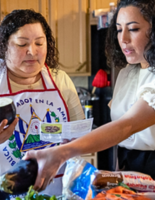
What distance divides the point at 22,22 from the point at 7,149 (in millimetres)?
527

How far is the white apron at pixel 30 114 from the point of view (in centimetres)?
105

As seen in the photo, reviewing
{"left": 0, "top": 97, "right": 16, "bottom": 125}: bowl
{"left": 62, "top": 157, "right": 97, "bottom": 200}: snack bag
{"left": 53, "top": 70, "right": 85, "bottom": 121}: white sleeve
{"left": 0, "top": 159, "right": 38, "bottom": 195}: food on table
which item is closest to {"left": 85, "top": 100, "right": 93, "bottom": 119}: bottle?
{"left": 53, "top": 70, "right": 85, "bottom": 121}: white sleeve

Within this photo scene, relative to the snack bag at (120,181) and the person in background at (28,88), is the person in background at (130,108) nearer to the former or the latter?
the snack bag at (120,181)

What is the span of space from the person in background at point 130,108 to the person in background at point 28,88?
26cm

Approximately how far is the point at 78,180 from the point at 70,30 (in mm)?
1909

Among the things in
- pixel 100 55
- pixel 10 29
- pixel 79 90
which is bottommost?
pixel 79 90

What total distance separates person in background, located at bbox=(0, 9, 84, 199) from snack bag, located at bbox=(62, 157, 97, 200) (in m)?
0.27

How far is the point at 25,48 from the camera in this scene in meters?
1.05

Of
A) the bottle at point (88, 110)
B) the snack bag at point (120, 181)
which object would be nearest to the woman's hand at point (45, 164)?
the snack bag at point (120, 181)

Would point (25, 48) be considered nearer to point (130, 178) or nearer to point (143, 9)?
point (143, 9)

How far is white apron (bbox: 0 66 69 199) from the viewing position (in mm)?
1047

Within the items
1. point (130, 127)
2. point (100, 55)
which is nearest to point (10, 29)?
point (130, 127)

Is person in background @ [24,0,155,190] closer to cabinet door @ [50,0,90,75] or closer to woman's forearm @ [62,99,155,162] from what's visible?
woman's forearm @ [62,99,155,162]

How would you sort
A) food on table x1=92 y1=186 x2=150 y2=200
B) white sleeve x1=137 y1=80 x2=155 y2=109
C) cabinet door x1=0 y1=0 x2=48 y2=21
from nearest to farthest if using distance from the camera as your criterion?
food on table x1=92 y1=186 x2=150 y2=200
white sleeve x1=137 y1=80 x2=155 y2=109
cabinet door x1=0 y1=0 x2=48 y2=21
